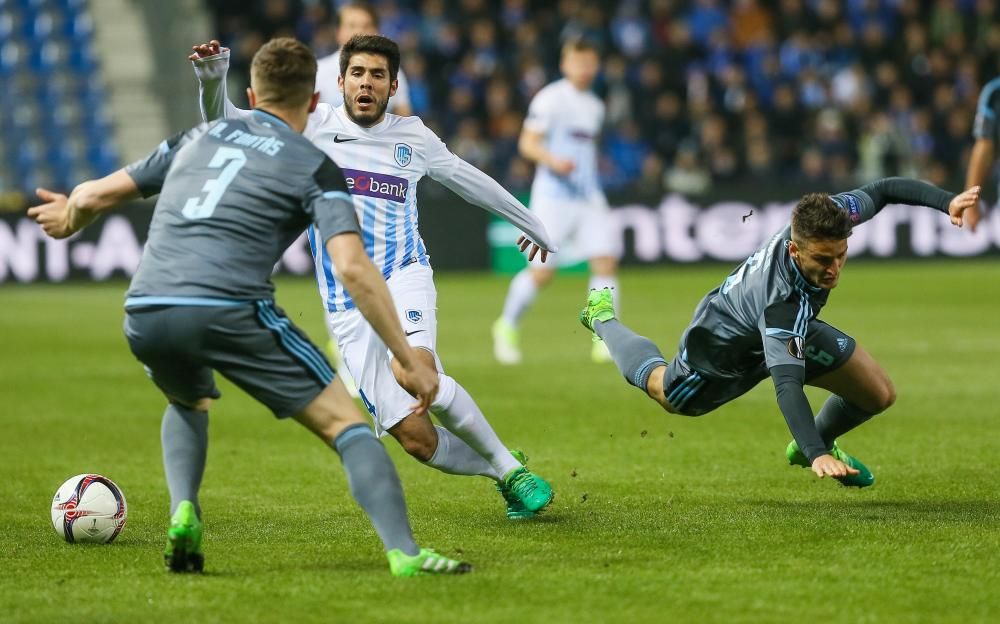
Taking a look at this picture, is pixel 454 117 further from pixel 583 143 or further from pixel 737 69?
pixel 583 143

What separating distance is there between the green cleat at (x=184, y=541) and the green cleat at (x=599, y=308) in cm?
308

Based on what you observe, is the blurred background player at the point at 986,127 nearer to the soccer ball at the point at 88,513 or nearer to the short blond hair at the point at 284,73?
the short blond hair at the point at 284,73

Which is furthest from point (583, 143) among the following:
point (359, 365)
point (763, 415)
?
point (359, 365)

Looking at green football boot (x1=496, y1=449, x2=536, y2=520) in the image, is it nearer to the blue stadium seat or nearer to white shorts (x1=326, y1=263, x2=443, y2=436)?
white shorts (x1=326, y1=263, x2=443, y2=436)

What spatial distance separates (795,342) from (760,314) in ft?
0.99

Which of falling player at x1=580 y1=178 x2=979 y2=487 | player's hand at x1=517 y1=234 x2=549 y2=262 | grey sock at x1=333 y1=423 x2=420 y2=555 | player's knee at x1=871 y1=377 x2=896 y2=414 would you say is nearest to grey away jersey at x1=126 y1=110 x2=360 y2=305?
grey sock at x1=333 y1=423 x2=420 y2=555

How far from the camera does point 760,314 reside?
256 inches

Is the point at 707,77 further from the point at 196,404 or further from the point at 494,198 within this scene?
the point at 196,404

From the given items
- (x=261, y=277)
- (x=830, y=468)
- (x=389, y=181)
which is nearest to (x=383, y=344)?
(x=389, y=181)

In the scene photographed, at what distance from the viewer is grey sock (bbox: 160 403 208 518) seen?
545cm

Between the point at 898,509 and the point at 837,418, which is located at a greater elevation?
the point at 837,418

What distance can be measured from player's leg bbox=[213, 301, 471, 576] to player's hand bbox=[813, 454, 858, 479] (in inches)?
56.0

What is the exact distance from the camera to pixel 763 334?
6332 millimetres

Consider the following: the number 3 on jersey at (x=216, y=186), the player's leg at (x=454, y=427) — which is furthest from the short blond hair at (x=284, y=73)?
the player's leg at (x=454, y=427)
